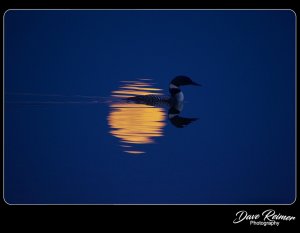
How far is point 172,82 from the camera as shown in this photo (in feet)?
11.6

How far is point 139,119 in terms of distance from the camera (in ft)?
12.0

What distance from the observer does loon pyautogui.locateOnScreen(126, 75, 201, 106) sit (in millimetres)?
3555

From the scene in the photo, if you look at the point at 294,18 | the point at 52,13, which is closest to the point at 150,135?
the point at 52,13

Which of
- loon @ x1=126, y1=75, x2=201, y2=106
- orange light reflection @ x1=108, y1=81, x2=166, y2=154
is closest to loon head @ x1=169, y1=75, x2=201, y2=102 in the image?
loon @ x1=126, y1=75, x2=201, y2=106

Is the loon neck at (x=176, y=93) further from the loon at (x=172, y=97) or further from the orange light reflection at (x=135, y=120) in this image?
the orange light reflection at (x=135, y=120)

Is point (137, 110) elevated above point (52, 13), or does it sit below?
below

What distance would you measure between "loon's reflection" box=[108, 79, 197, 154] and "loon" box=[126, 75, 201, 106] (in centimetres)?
2

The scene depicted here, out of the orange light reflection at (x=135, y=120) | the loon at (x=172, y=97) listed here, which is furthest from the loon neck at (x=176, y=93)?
the orange light reflection at (x=135, y=120)

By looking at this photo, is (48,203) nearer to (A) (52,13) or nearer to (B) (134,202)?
(B) (134,202)

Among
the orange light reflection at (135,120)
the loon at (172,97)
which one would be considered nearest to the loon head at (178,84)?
the loon at (172,97)

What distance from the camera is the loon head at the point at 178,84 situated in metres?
3.55

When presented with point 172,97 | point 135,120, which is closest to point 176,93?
point 172,97

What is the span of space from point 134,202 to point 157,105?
2.84 feet

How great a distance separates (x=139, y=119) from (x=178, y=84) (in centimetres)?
46
